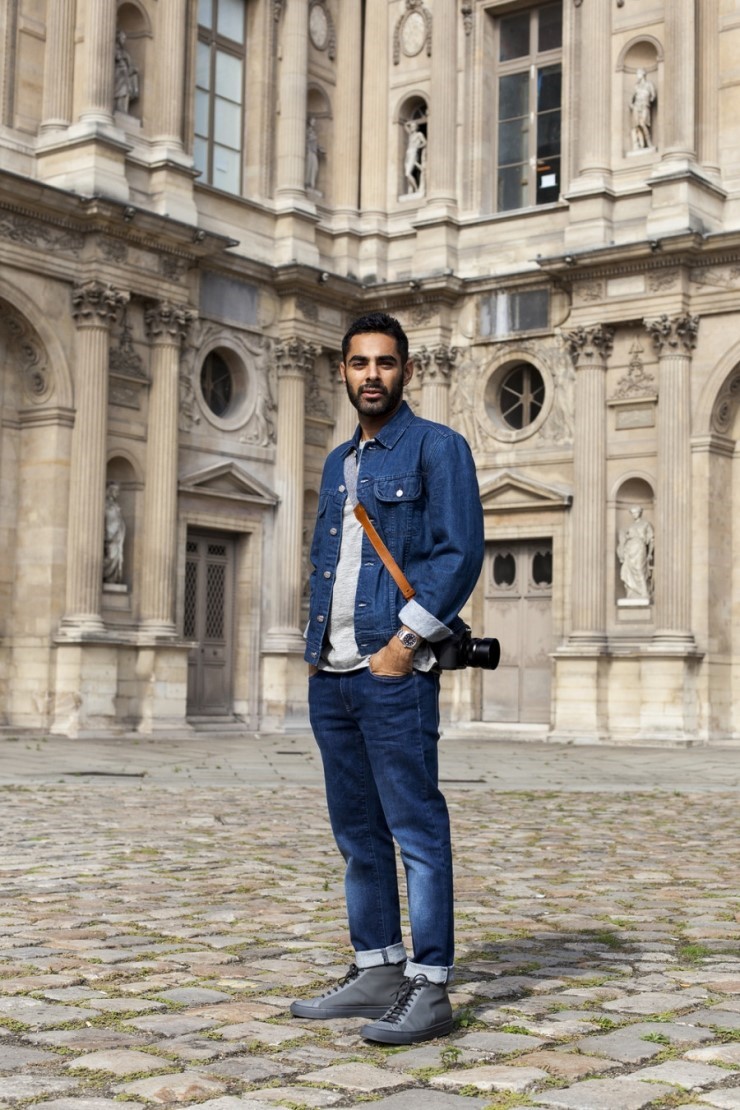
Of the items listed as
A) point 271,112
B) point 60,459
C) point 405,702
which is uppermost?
point 271,112

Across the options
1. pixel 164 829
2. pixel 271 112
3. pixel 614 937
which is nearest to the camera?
pixel 614 937

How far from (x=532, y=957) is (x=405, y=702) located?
1685 millimetres

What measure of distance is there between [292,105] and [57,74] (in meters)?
Result: 4.87

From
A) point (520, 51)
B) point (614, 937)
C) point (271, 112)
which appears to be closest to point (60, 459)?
point (271, 112)

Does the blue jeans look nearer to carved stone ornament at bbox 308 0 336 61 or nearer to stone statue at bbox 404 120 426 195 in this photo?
stone statue at bbox 404 120 426 195

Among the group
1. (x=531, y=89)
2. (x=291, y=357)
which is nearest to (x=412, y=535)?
(x=291, y=357)

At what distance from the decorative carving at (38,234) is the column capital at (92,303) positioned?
22.2 inches

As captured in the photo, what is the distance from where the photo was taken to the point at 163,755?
18.9m

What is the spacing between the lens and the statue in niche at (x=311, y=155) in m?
27.3

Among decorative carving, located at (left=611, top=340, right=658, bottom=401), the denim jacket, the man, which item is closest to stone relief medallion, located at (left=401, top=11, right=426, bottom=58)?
decorative carving, located at (left=611, top=340, right=658, bottom=401)

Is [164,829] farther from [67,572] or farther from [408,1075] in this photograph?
[67,572]

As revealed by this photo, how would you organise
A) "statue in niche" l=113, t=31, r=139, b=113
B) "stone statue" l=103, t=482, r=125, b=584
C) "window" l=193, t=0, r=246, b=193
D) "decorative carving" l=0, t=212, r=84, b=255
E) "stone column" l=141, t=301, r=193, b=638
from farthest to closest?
"window" l=193, t=0, r=246, b=193
"statue in niche" l=113, t=31, r=139, b=113
"stone column" l=141, t=301, r=193, b=638
"stone statue" l=103, t=482, r=125, b=584
"decorative carving" l=0, t=212, r=84, b=255

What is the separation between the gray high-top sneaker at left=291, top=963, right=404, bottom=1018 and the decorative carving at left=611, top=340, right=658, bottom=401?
20.9m

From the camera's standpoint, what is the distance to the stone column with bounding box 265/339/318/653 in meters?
25.9
